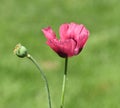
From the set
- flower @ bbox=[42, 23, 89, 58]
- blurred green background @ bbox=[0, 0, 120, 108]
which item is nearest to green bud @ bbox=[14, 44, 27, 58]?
flower @ bbox=[42, 23, 89, 58]

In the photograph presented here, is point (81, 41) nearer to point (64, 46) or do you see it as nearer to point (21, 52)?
point (64, 46)

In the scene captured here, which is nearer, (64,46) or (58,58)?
(64,46)

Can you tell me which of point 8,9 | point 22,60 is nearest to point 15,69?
point 22,60

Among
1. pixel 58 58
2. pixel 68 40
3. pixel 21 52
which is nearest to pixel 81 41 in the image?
pixel 68 40

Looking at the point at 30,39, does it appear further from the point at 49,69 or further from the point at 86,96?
the point at 86,96

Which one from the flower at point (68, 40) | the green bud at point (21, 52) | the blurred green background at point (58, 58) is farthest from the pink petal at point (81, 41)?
the blurred green background at point (58, 58)

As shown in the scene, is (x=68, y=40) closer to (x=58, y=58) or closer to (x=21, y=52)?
(x=21, y=52)
